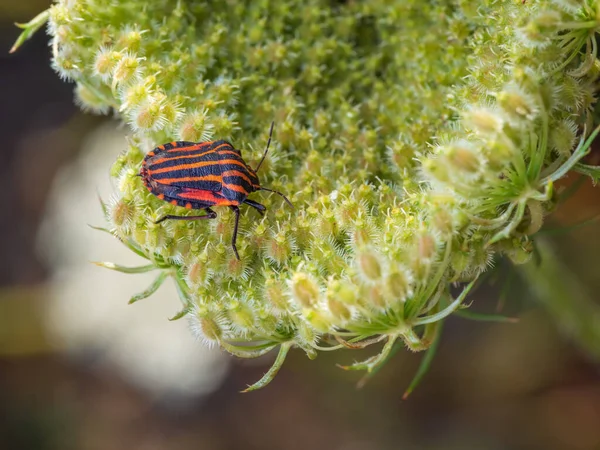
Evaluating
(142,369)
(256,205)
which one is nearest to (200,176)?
(256,205)

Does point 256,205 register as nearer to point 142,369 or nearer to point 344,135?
point 344,135

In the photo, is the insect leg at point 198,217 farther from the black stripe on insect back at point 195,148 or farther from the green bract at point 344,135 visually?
the black stripe on insect back at point 195,148

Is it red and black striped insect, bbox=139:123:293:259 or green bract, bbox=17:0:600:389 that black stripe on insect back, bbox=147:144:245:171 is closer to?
red and black striped insect, bbox=139:123:293:259

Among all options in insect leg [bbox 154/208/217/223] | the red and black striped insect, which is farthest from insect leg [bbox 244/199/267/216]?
insect leg [bbox 154/208/217/223]

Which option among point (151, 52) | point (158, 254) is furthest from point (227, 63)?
point (158, 254)

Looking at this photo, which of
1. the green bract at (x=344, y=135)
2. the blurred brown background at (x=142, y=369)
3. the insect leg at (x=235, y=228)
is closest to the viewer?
the green bract at (x=344, y=135)

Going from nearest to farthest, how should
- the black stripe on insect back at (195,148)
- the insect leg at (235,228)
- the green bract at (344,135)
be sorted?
the green bract at (344,135), the insect leg at (235,228), the black stripe on insect back at (195,148)

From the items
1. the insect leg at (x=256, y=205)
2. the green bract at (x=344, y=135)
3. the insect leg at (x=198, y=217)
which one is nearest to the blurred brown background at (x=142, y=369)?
the green bract at (x=344, y=135)
